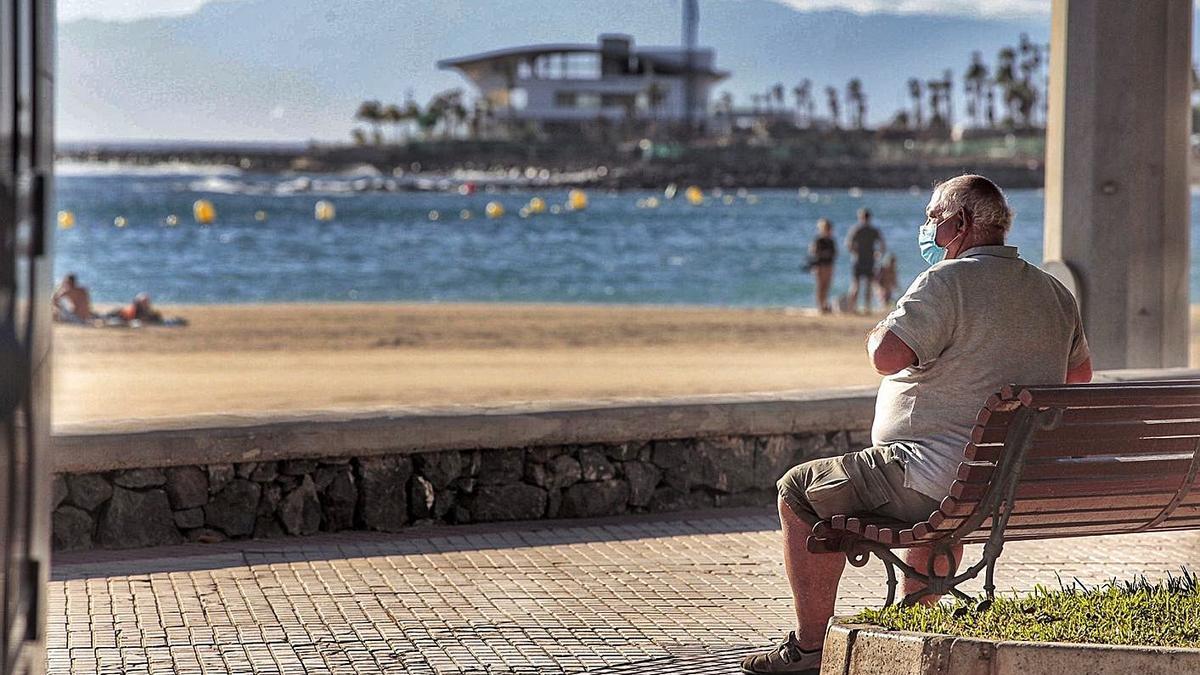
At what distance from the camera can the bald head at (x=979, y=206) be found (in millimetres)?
3961

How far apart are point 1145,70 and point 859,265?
1820 centimetres

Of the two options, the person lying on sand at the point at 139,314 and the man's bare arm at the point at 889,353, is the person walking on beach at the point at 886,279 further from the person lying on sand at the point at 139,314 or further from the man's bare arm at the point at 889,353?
the man's bare arm at the point at 889,353

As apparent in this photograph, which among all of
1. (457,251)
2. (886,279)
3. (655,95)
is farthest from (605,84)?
(886,279)

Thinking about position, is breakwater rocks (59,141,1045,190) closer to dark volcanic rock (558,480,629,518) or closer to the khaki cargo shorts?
dark volcanic rock (558,480,629,518)

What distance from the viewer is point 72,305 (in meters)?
23.1

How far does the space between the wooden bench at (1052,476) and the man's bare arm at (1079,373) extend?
22 cm

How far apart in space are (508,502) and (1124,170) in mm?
3209

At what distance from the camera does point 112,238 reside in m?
60.5

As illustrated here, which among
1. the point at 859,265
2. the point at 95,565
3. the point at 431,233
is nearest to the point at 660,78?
the point at 431,233

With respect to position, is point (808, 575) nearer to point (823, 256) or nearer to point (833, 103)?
point (823, 256)

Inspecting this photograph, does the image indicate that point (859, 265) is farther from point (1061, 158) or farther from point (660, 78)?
point (660, 78)

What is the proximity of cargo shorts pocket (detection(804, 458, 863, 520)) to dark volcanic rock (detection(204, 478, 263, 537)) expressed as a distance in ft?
8.95

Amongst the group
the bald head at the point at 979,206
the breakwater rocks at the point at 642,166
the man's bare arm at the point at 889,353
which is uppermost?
the breakwater rocks at the point at 642,166

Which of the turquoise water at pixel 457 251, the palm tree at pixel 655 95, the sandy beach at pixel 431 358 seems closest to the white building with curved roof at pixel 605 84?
the palm tree at pixel 655 95
